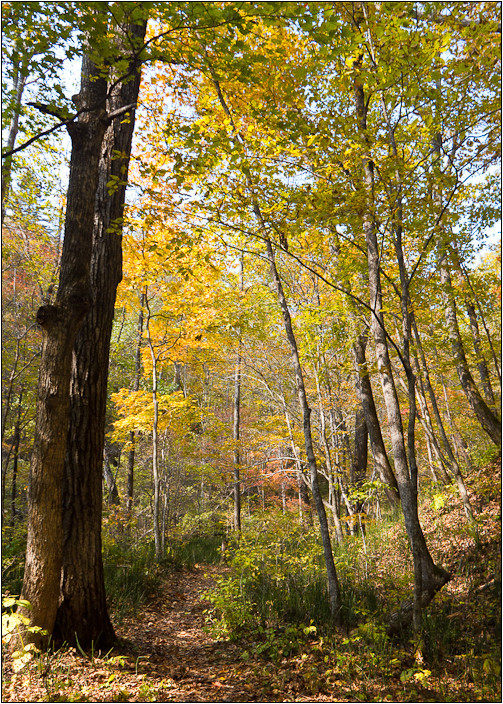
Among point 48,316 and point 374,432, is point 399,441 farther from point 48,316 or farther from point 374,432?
point 374,432

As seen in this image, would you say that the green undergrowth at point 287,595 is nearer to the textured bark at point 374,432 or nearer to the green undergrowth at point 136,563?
the green undergrowth at point 136,563

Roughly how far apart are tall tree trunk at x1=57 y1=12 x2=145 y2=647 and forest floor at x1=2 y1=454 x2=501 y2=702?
0.27m

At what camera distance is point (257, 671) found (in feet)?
10.9

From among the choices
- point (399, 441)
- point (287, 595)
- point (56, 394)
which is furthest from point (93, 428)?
point (399, 441)

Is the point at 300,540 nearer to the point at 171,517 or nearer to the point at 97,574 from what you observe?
the point at 97,574

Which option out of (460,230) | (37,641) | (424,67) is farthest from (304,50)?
(37,641)

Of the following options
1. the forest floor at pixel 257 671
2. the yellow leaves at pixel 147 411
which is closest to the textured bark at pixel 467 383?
the forest floor at pixel 257 671

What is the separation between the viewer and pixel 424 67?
3.33 meters

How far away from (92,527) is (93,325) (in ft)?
6.05

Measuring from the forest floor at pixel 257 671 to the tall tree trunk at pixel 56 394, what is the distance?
1.36 feet

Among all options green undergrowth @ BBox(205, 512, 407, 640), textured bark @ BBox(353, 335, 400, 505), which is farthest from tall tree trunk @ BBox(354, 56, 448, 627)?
textured bark @ BBox(353, 335, 400, 505)

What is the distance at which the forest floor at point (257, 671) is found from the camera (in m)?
2.68

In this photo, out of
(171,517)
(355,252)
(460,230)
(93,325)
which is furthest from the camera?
(171,517)

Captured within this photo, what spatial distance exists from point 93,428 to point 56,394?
701 millimetres
